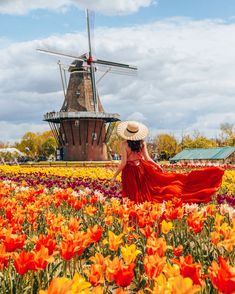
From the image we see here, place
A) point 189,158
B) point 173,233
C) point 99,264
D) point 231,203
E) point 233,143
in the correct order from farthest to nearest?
point 233,143 → point 189,158 → point 231,203 → point 173,233 → point 99,264

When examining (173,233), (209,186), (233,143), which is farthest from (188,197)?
(233,143)

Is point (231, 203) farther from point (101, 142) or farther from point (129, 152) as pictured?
point (101, 142)

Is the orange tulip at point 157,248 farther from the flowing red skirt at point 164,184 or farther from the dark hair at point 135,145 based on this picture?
the dark hair at point 135,145

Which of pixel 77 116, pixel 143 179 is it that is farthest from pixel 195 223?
pixel 77 116

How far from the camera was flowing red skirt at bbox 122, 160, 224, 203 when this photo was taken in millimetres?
8281

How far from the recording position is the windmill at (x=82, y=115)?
44625 mm

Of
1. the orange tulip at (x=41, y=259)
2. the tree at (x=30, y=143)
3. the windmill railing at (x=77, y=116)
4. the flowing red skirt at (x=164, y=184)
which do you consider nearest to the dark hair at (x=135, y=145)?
the flowing red skirt at (x=164, y=184)

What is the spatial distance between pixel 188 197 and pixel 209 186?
49 centimetres

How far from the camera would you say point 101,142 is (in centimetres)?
4678

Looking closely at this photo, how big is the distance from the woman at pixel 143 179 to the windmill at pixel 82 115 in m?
36.0

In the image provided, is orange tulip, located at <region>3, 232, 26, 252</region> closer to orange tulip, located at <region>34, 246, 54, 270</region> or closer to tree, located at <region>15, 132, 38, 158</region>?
orange tulip, located at <region>34, 246, 54, 270</region>

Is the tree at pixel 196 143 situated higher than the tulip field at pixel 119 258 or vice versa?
the tree at pixel 196 143

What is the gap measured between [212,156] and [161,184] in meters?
33.3

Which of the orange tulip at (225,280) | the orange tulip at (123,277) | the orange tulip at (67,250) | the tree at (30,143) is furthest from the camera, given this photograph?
the tree at (30,143)
